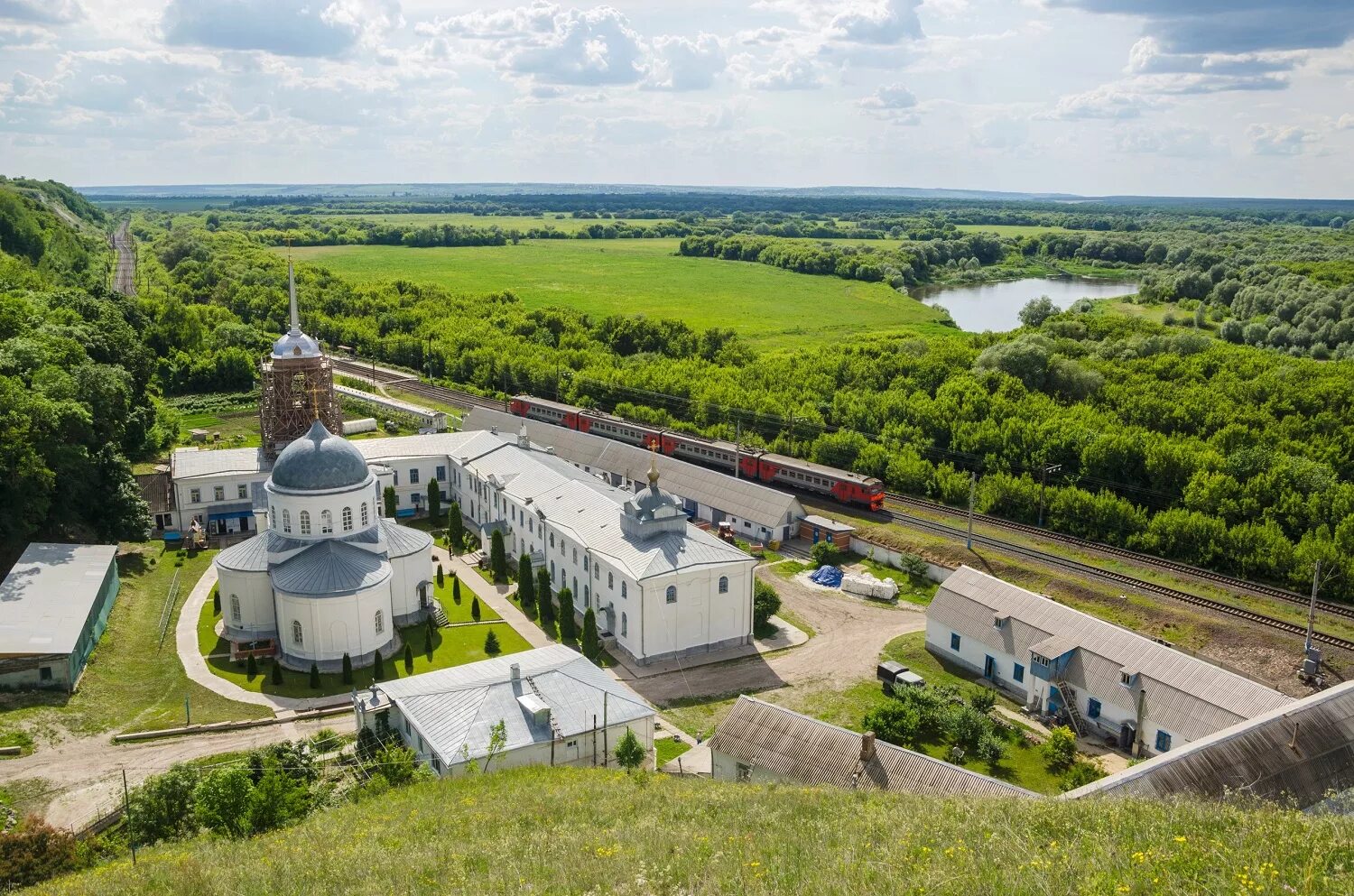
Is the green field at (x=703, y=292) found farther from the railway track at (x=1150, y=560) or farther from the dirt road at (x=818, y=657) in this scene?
the dirt road at (x=818, y=657)

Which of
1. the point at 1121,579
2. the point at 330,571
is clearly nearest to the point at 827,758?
the point at 330,571

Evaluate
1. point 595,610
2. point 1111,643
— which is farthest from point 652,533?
point 1111,643

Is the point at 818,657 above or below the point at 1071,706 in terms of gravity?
below

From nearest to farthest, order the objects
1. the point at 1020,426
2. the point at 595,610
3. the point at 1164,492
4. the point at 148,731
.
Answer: the point at 148,731 → the point at 595,610 → the point at 1164,492 → the point at 1020,426

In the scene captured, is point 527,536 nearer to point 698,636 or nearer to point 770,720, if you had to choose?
point 698,636

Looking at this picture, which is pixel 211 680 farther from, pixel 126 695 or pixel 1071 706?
pixel 1071 706

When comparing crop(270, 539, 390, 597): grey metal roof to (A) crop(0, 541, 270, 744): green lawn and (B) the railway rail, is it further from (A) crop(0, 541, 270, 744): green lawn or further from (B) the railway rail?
(B) the railway rail
